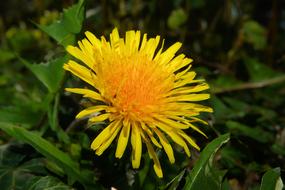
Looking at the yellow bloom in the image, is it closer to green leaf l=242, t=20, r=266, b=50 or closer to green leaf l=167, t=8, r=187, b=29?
green leaf l=167, t=8, r=187, b=29

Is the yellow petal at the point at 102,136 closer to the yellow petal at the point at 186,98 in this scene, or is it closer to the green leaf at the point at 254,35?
the yellow petal at the point at 186,98

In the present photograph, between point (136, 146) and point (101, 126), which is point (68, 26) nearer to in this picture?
point (101, 126)

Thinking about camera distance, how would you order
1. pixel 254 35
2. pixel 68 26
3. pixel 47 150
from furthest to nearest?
pixel 254 35 → pixel 68 26 → pixel 47 150

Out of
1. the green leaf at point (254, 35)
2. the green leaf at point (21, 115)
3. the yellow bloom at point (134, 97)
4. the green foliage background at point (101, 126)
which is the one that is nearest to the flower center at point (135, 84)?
the yellow bloom at point (134, 97)

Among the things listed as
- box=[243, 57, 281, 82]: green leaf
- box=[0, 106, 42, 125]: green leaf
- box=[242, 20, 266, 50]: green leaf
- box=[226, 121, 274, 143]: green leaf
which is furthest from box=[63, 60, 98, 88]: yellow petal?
box=[242, 20, 266, 50]: green leaf

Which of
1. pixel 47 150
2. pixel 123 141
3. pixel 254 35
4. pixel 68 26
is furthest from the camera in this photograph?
pixel 254 35

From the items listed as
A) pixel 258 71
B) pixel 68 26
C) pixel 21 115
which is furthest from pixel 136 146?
pixel 258 71

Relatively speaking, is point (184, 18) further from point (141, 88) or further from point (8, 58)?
point (141, 88)
